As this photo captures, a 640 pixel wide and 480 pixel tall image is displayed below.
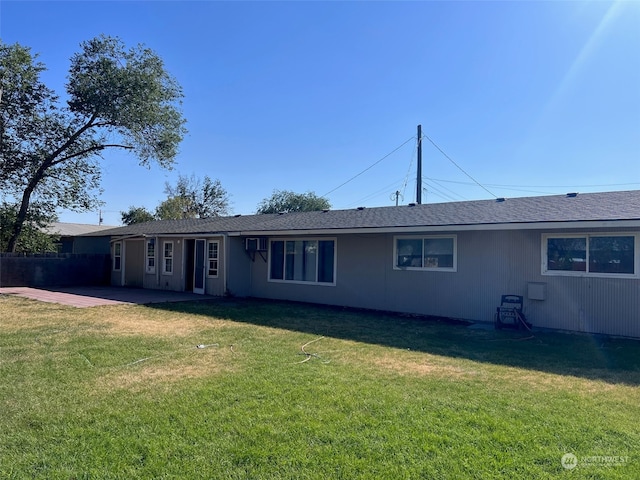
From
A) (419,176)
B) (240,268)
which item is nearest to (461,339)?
(240,268)

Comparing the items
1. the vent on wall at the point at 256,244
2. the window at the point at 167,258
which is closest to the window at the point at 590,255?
the vent on wall at the point at 256,244

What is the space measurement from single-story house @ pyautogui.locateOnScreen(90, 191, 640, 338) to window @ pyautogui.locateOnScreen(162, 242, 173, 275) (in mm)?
306

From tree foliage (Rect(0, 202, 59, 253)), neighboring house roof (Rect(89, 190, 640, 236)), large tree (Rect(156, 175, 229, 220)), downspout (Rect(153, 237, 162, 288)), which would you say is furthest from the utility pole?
large tree (Rect(156, 175, 229, 220))

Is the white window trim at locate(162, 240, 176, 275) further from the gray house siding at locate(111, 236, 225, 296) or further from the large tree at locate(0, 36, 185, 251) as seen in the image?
the large tree at locate(0, 36, 185, 251)

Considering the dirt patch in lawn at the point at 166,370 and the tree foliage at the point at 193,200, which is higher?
the tree foliage at the point at 193,200

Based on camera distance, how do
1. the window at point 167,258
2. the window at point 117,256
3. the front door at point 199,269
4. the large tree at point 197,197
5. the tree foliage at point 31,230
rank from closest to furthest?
the front door at point 199,269, the window at point 167,258, the window at point 117,256, the tree foliage at point 31,230, the large tree at point 197,197

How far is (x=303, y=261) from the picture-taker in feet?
44.7

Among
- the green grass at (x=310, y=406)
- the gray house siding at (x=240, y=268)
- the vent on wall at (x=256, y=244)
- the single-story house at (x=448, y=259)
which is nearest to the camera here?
the green grass at (x=310, y=406)

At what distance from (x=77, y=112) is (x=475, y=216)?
20.2 meters

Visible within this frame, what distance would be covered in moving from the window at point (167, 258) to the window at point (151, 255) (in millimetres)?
621

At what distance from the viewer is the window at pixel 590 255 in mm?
8336

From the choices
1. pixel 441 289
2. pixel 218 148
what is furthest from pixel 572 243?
pixel 218 148

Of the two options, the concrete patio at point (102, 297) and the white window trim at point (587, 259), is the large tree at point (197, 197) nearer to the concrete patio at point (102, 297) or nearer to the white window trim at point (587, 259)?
the concrete patio at point (102, 297)

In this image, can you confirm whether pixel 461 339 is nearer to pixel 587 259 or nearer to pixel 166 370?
pixel 587 259
